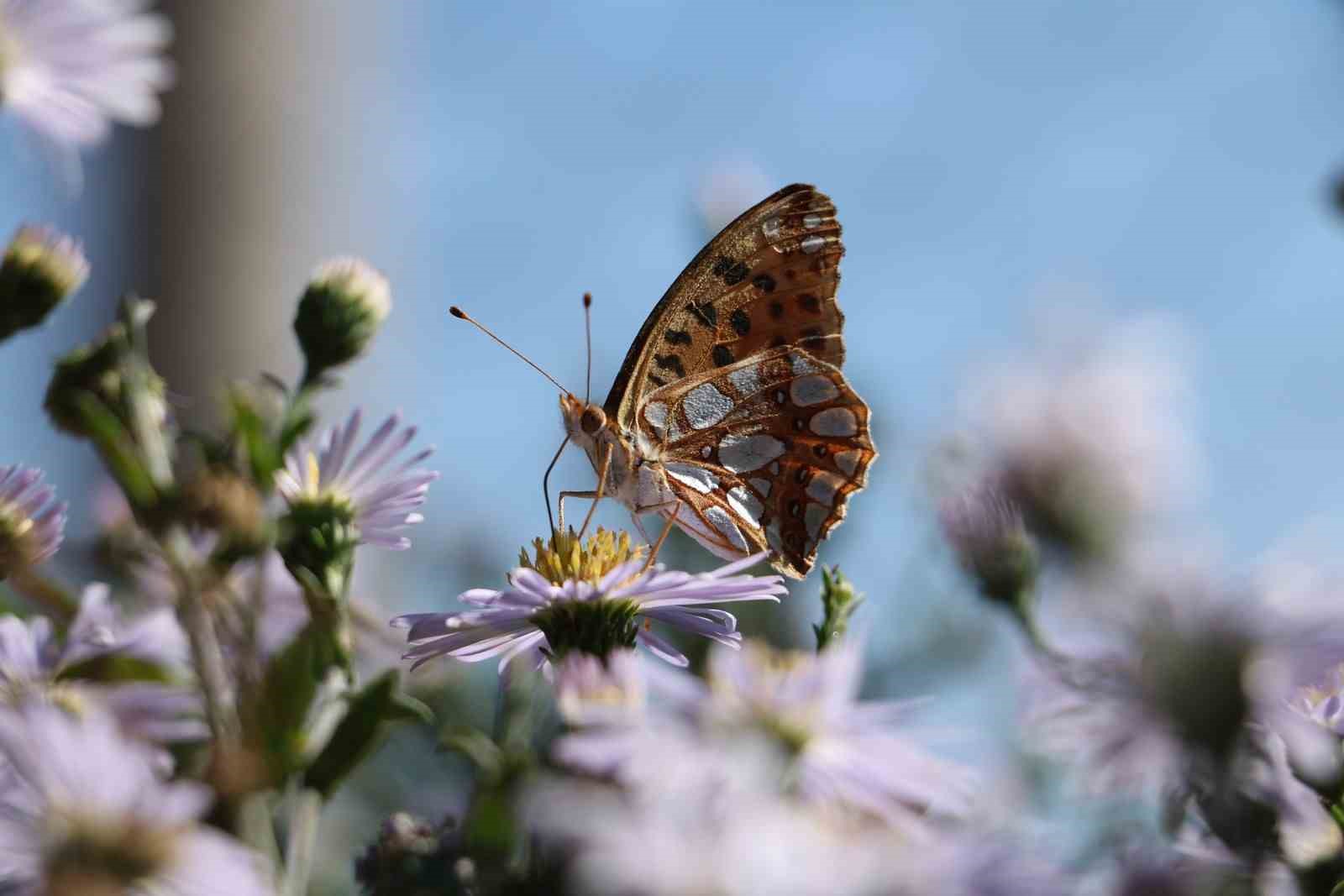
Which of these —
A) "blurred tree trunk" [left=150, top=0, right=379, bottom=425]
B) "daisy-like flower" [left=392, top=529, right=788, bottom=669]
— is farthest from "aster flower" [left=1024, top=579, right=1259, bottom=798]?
"blurred tree trunk" [left=150, top=0, right=379, bottom=425]

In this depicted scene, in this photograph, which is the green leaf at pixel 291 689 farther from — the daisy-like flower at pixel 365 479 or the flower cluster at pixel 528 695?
the daisy-like flower at pixel 365 479

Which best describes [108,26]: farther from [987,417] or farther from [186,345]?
[186,345]

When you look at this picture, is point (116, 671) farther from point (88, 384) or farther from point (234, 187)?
point (234, 187)

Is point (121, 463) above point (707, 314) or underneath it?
underneath

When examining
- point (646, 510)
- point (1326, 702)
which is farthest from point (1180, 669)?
point (646, 510)

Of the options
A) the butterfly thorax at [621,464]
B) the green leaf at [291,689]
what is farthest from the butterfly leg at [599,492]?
the green leaf at [291,689]

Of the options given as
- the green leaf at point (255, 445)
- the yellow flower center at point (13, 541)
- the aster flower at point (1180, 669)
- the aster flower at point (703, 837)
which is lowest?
the aster flower at point (703, 837)

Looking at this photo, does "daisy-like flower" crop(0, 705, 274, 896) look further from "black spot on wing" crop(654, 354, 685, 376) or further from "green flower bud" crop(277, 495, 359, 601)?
"black spot on wing" crop(654, 354, 685, 376)
